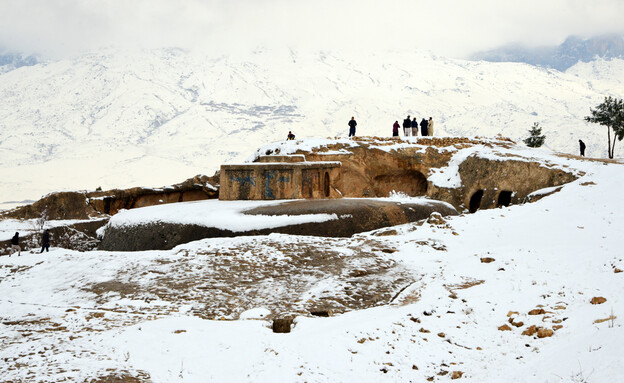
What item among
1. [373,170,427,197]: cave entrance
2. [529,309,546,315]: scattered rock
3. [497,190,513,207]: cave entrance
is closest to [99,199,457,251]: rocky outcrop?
[529,309,546,315]: scattered rock

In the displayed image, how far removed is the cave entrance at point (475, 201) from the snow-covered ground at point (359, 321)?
545 inches

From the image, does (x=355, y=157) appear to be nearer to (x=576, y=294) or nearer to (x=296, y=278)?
(x=296, y=278)

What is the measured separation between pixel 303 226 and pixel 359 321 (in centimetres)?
623

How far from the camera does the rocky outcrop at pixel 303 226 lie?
12977 mm

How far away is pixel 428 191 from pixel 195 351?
71.1ft

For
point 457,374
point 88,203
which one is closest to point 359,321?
point 457,374

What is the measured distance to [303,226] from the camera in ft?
42.7

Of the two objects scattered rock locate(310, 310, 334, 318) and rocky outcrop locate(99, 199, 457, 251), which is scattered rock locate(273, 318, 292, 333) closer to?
scattered rock locate(310, 310, 334, 318)

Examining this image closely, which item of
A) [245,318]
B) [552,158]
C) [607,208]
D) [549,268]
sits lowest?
[245,318]

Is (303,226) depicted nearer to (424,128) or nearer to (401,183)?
(401,183)

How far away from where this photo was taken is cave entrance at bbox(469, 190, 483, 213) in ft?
82.0

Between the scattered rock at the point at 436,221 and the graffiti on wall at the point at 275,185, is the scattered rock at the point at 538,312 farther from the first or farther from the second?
the graffiti on wall at the point at 275,185

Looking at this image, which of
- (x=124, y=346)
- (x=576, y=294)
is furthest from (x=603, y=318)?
(x=124, y=346)

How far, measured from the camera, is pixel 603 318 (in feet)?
19.1
